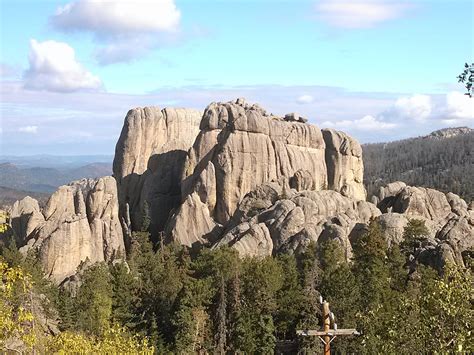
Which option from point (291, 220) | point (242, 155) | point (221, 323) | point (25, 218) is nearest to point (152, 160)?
point (242, 155)

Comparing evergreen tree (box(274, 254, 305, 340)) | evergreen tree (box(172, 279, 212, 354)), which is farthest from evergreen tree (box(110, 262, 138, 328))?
evergreen tree (box(274, 254, 305, 340))

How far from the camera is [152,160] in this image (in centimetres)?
8462

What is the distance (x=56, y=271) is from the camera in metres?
64.4

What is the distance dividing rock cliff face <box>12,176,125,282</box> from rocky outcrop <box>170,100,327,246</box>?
885 centimetres

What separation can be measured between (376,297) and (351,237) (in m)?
19.1

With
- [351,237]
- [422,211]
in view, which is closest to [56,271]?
[351,237]

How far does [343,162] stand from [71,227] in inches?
1416

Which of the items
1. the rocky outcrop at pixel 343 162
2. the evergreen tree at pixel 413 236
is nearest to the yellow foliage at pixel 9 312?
the evergreen tree at pixel 413 236

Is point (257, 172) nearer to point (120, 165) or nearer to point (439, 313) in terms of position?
point (120, 165)

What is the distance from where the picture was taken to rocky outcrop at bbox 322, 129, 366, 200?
80875mm

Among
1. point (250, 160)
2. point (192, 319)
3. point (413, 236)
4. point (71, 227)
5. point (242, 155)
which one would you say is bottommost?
point (192, 319)

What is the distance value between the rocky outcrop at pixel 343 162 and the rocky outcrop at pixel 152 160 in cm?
1954

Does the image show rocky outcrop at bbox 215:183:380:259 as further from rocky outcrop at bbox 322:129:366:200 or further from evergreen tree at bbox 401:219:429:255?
rocky outcrop at bbox 322:129:366:200

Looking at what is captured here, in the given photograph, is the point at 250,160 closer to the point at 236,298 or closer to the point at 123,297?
the point at 236,298
